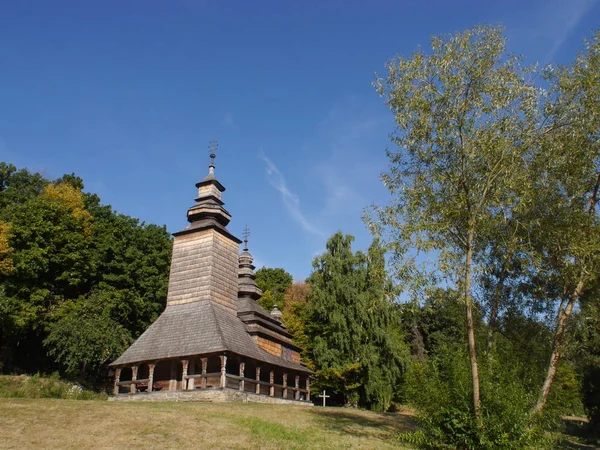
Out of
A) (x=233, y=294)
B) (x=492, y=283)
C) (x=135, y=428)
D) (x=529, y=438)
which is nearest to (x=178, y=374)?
(x=233, y=294)

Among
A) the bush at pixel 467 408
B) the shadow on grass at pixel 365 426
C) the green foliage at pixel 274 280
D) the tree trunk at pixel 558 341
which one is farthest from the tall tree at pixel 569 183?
the green foliage at pixel 274 280

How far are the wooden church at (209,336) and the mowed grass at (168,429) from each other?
7069 mm

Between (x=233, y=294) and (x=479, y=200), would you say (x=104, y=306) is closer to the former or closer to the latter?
(x=233, y=294)

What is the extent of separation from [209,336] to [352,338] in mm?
11763

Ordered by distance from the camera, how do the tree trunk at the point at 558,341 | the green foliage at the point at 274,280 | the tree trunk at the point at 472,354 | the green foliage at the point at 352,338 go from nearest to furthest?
the tree trunk at the point at 472,354 → the tree trunk at the point at 558,341 → the green foliage at the point at 352,338 → the green foliage at the point at 274,280

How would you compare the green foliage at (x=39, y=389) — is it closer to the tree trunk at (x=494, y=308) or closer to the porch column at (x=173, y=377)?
the porch column at (x=173, y=377)

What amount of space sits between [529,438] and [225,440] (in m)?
6.67

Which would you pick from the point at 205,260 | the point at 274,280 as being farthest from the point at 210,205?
the point at 274,280

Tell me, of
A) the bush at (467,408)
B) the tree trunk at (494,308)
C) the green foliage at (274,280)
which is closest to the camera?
the bush at (467,408)

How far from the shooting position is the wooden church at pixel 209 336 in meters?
22.4

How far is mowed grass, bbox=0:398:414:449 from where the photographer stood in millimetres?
9945

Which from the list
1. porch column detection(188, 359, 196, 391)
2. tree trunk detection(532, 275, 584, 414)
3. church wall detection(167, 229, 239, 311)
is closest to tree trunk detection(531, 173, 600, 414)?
tree trunk detection(532, 275, 584, 414)

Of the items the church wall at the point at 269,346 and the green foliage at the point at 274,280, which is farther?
the green foliage at the point at 274,280

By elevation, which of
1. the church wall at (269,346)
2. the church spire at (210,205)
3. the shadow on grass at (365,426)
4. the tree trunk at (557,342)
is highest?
the church spire at (210,205)
